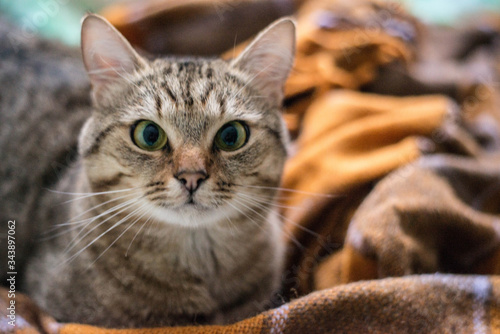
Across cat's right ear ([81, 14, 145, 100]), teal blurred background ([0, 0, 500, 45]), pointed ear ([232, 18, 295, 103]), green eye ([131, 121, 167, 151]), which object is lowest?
green eye ([131, 121, 167, 151])

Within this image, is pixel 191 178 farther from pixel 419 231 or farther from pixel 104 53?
pixel 419 231

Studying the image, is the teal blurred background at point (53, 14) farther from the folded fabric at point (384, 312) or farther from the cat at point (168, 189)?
the folded fabric at point (384, 312)

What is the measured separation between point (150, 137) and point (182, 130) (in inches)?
3.5

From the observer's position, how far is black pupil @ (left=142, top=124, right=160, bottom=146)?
936mm

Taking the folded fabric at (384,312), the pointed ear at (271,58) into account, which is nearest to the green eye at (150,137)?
the pointed ear at (271,58)

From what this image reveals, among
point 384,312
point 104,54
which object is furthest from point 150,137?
point 384,312

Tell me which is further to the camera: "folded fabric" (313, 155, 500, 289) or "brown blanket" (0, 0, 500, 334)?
"folded fabric" (313, 155, 500, 289)

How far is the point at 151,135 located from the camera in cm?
94

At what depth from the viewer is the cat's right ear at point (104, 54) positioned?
921 millimetres

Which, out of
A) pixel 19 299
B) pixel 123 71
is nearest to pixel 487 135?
pixel 123 71

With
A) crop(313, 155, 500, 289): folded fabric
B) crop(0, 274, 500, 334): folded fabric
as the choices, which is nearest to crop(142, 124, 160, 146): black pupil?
crop(0, 274, 500, 334): folded fabric

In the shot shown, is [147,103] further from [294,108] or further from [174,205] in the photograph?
[294,108]

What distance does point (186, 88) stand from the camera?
0.95 meters

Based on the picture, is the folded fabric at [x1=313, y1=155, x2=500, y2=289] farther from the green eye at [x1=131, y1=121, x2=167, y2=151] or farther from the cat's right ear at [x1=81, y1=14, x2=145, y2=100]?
the cat's right ear at [x1=81, y1=14, x2=145, y2=100]
